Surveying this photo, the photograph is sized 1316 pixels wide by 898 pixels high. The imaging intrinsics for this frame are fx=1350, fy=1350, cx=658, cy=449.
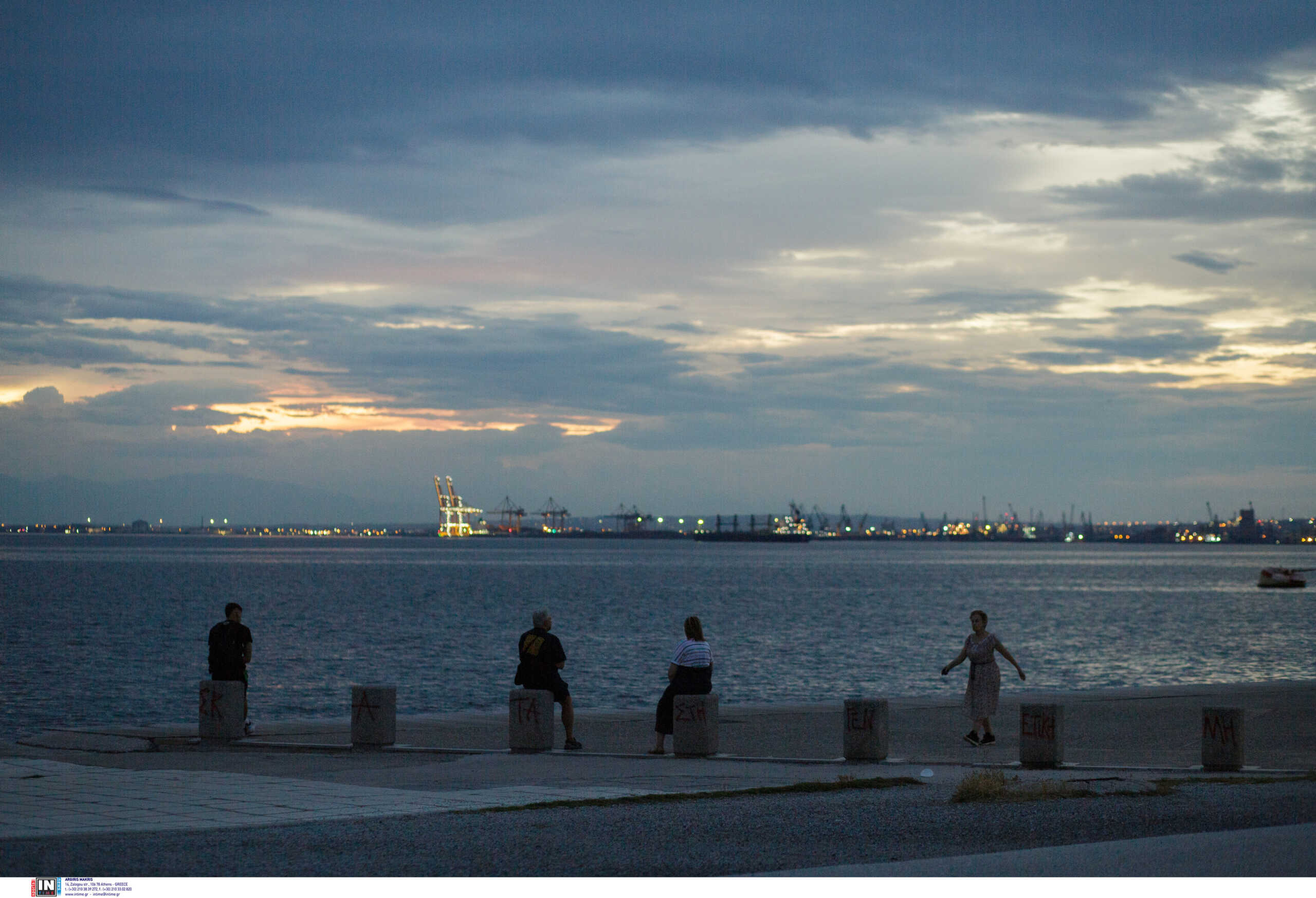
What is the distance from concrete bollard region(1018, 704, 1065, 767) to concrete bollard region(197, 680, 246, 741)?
8630mm

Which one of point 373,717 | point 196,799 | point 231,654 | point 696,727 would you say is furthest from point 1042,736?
point 231,654

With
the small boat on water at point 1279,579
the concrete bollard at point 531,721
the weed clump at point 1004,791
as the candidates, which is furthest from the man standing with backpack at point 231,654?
the small boat on water at point 1279,579

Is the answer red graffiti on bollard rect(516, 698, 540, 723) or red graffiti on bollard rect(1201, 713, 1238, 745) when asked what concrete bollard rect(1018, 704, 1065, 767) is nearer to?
red graffiti on bollard rect(1201, 713, 1238, 745)

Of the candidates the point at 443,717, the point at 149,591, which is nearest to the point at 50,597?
the point at 149,591

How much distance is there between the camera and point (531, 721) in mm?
14547

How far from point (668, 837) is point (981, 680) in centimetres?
707

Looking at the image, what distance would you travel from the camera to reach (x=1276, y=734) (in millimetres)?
16984

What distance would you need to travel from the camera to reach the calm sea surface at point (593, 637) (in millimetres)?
33750

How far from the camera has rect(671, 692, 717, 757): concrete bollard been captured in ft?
46.9

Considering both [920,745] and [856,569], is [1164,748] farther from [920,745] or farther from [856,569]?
[856,569]

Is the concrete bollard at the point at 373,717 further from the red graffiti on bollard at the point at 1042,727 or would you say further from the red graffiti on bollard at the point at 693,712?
the red graffiti on bollard at the point at 1042,727

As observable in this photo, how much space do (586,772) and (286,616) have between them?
5623 centimetres

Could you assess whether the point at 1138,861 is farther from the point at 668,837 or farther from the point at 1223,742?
the point at 1223,742

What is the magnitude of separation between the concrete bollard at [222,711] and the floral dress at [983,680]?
8.25 metres
